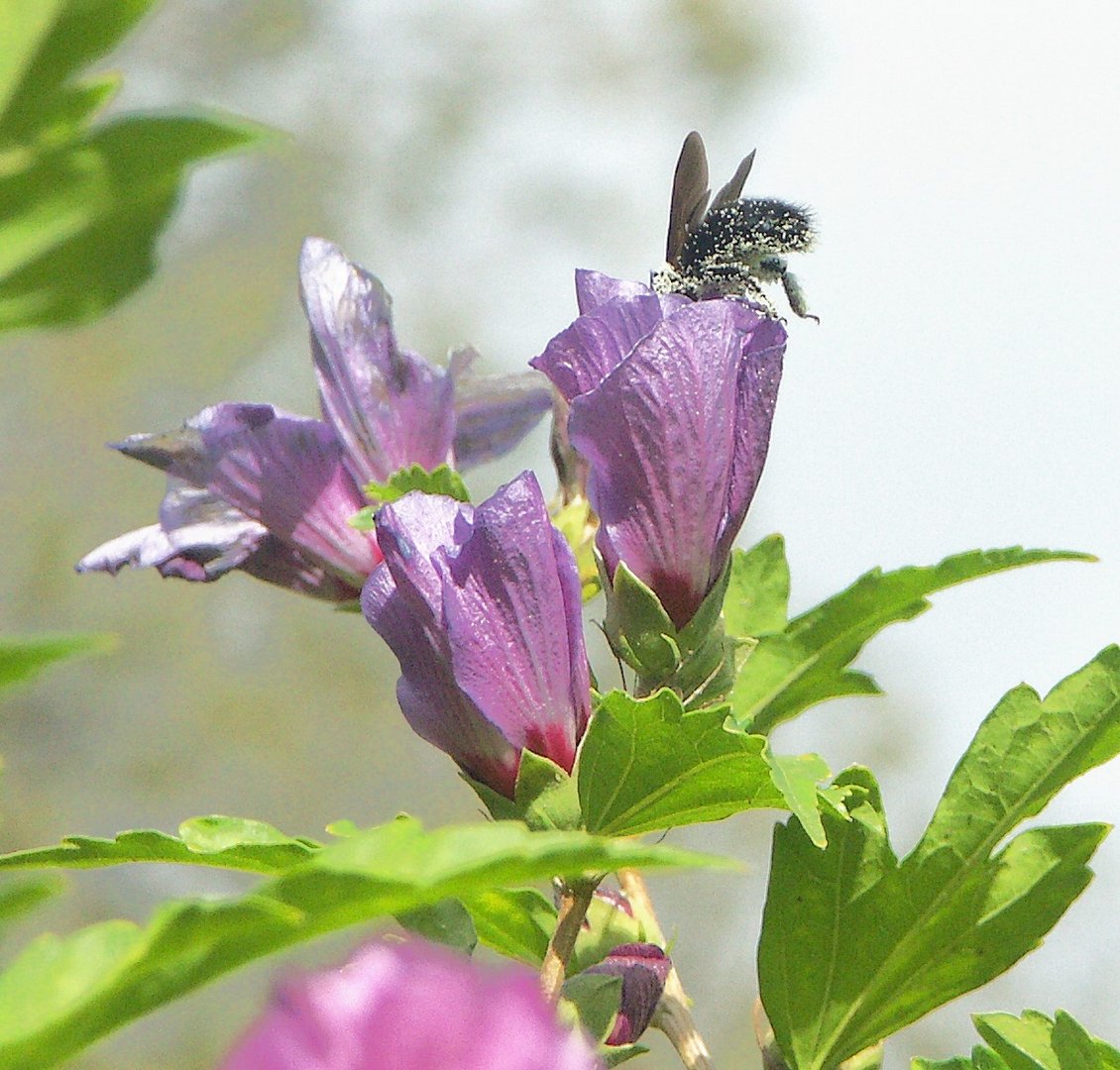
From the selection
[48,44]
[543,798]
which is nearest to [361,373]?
[543,798]

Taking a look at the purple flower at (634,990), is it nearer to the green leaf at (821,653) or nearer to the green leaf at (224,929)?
the green leaf at (821,653)

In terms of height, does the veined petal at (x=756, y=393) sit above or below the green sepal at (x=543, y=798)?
above

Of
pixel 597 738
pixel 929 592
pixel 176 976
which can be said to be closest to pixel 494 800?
pixel 597 738

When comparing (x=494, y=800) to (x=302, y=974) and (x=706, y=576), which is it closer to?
(x=706, y=576)

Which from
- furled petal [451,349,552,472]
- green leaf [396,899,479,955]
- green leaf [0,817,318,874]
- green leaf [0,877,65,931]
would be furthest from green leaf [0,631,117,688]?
furled petal [451,349,552,472]

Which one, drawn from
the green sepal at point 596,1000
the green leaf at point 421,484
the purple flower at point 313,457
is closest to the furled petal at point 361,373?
the purple flower at point 313,457

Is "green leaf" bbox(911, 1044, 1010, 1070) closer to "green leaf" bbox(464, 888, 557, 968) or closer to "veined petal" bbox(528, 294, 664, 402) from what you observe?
"green leaf" bbox(464, 888, 557, 968)
